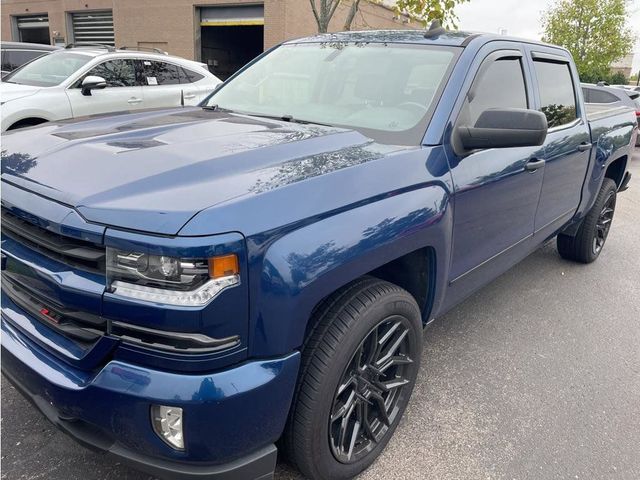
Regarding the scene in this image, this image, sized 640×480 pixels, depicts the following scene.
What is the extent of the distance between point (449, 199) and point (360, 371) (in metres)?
0.89

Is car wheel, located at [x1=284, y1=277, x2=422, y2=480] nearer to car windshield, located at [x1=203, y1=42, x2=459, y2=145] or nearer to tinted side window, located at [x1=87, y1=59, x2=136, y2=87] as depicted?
car windshield, located at [x1=203, y1=42, x2=459, y2=145]

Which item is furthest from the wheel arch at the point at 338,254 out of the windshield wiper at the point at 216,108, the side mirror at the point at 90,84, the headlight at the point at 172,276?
the side mirror at the point at 90,84

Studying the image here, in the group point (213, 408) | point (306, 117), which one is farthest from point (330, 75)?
point (213, 408)

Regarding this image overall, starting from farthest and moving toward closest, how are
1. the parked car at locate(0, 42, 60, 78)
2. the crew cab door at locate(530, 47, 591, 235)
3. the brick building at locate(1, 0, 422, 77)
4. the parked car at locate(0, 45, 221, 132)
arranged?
the brick building at locate(1, 0, 422, 77) → the parked car at locate(0, 42, 60, 78) → the parked car at locate(0, 45, 221, 132) → the crew cab door at locate(530, 47, 591, 235)

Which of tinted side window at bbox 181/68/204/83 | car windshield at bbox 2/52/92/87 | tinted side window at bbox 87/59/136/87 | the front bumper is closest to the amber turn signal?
the front bumper

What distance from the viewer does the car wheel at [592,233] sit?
4.91 meters

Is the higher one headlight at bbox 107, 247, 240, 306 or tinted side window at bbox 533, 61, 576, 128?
tinted side window at bbox 533, 61, 576, 128

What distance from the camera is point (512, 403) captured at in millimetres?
2984

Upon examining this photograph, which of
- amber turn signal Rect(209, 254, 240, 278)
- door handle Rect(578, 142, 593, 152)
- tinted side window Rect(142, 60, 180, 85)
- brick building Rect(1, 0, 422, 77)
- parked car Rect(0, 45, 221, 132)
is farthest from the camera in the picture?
brick building Rect(1, 0, 422, 77)

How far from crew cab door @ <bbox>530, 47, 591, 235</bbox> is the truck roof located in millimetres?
372

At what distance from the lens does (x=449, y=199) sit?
2.47 metres

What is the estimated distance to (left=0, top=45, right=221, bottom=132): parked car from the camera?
6.77 m

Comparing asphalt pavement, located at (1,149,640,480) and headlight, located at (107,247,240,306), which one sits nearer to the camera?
headlight, located at (107,247,240,306)

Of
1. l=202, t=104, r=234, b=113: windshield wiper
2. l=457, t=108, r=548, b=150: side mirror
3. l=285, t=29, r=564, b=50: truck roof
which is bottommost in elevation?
l=202, t=104, r=234, b=113: windshield wiper
